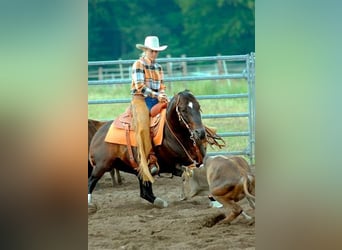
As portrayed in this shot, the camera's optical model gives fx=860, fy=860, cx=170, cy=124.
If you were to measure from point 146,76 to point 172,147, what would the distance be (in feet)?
1.72

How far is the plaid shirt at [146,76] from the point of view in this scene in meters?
5.93

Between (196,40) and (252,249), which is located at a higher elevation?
(196,40)

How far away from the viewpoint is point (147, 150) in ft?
19.3

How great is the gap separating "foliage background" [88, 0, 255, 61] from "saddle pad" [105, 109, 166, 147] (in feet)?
28.5

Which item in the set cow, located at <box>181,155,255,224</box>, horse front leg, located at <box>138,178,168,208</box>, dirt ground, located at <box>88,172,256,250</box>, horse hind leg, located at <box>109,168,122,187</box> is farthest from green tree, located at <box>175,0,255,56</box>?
cow, located at <box>181,155,255,224</box>

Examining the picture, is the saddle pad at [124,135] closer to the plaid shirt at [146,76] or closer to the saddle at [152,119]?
the saddle at [152,119]

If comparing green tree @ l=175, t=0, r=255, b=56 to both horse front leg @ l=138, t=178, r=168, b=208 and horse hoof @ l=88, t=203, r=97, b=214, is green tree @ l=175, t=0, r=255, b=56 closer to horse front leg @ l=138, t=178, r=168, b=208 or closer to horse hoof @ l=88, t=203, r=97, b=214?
horse front leg @ l=138, t=178, r=168, b=208

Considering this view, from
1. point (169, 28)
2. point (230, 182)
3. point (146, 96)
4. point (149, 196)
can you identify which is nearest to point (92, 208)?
point (149, 196)

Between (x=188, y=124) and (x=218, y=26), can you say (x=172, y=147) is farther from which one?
(x=218, y=26)

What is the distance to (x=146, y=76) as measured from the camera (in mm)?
5977
